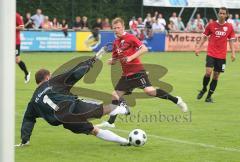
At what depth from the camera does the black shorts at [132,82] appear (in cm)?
1041

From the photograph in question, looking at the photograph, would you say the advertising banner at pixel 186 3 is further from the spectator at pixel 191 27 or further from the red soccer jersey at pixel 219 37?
the red soccer jersey at pixel 219 37

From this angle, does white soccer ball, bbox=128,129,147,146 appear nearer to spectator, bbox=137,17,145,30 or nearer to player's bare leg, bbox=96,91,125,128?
player's bare leg, bbox=96,91,125,128

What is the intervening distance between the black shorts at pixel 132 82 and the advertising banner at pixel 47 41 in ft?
69.5

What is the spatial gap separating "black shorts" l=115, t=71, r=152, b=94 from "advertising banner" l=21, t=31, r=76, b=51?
21.2 metres

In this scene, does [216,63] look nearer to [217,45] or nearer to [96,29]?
[217,45]

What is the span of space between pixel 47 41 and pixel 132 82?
2201cm

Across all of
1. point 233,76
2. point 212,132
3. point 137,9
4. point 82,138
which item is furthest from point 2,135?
point 137,9

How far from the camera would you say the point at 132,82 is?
10.5 meters

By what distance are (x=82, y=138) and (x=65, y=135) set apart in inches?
17.3

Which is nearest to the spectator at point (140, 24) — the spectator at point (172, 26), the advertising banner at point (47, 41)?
the spectator at point (172, 26)

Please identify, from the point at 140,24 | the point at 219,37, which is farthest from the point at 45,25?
the point at 219,37

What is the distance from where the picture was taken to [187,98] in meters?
14.8

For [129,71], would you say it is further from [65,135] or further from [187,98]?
[187,98]

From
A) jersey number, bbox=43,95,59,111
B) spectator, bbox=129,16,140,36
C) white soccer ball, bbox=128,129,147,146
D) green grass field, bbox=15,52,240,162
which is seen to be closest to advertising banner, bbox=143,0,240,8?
spectator, bbox=129,16,140,36
